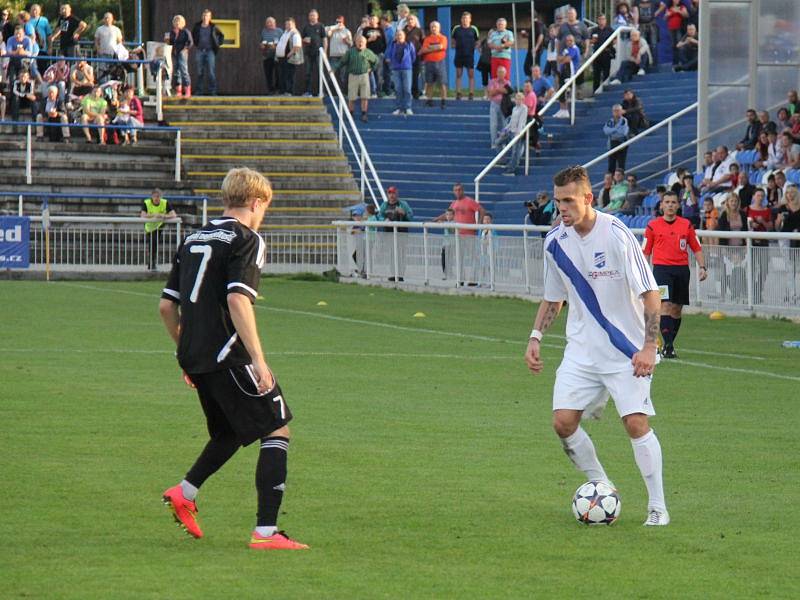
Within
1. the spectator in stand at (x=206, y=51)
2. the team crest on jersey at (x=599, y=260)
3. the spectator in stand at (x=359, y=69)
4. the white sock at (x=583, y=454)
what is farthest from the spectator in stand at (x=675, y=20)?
the white sock at (x=583, y=454)

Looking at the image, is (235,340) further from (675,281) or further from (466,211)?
(466,211)

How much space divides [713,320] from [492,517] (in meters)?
16.1

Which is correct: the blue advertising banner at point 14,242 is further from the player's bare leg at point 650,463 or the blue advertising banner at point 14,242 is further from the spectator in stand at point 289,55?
the player's bare leg at point 650,463

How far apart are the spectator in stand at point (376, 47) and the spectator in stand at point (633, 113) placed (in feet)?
31.9

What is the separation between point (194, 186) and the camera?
39562 mm

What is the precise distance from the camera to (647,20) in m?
39.8

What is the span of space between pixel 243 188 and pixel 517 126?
101 ft

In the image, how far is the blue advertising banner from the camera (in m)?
33.2

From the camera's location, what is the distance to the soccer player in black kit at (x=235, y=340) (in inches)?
308

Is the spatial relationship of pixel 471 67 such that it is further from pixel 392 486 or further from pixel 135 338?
pixel 392 486

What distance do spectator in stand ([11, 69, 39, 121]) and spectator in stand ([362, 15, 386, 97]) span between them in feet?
28.2

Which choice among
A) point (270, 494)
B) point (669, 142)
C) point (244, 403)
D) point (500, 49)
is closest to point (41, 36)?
point (500, 49)

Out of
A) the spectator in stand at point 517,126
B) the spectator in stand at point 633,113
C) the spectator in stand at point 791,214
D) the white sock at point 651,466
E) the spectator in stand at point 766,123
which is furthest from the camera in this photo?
the spectator in stand at point 517,126

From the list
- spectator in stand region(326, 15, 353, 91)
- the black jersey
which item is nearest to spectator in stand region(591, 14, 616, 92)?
spectator in stand region(326, 15, 353, 91)
